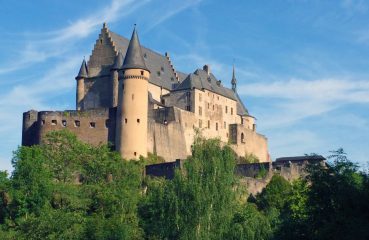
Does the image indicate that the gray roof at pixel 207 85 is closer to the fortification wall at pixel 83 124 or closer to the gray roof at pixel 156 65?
the gray roof at pixel 156 65

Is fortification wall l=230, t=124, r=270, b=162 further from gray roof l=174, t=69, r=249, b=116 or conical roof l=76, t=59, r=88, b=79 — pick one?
conical roof l=76, t=59, r=88, b=79

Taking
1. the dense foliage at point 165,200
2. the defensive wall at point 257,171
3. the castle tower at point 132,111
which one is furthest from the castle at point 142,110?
the defensive wall at point 257,171

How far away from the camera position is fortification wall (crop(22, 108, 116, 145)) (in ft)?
253

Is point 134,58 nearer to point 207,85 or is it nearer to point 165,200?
point 207,85

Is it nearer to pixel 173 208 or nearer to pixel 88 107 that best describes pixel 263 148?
pixel 88 107

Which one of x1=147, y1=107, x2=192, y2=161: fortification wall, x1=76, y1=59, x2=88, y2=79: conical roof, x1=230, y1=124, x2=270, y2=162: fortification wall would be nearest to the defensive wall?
x1=147, y1=107, x2=192, y2=161: fortification wall

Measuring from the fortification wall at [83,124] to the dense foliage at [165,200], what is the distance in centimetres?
256

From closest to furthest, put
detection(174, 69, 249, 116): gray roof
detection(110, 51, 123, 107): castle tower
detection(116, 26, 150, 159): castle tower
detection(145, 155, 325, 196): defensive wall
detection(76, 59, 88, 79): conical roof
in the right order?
detection(145, 155, 325, 196): defensive wall < detection(116, 26, 150, 159): castle tower < detection(110, 51, 123, 107): castle tower < detection(76, 59, 88, 79): conical roof < detection(174, 69, 249, 116): gray roof

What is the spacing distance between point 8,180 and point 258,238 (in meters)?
23.9

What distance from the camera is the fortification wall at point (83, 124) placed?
77188 mm

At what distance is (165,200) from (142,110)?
1011 inches

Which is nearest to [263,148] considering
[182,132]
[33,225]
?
[182,132]

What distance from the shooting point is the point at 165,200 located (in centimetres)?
5116

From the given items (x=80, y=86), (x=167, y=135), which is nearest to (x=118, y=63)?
(x=80, y=86)
